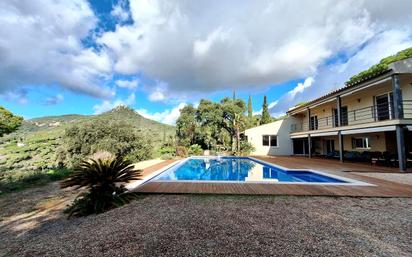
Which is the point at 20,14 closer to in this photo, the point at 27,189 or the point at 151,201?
the point at 27,189

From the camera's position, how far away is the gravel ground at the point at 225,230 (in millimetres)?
2709

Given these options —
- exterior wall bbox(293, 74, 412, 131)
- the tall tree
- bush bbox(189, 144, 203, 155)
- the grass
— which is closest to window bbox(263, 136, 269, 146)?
exterior wall bbox(293, 74, 412, 131)

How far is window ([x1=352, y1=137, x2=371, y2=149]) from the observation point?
14.4m

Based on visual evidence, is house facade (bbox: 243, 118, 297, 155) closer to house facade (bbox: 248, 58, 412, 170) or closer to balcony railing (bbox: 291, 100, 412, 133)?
house facade (bbox: 248, 58, 412, 170)

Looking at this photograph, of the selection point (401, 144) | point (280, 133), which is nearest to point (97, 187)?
point (401, 144)

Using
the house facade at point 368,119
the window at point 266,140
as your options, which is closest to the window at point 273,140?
the window at point 266,140

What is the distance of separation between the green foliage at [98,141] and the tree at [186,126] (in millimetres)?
7035

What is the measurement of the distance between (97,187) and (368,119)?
16542 millimetres

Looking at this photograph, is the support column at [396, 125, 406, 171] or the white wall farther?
the white wall

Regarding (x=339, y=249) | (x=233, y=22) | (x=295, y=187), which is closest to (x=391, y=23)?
(x=233, y=22)

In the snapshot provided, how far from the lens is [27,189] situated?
689 cm

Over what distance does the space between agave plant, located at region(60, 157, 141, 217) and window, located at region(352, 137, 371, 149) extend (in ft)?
55.4

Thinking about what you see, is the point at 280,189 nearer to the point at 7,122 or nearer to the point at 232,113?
the point at 232,113

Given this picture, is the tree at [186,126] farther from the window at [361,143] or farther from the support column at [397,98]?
the support column at [397,98]
